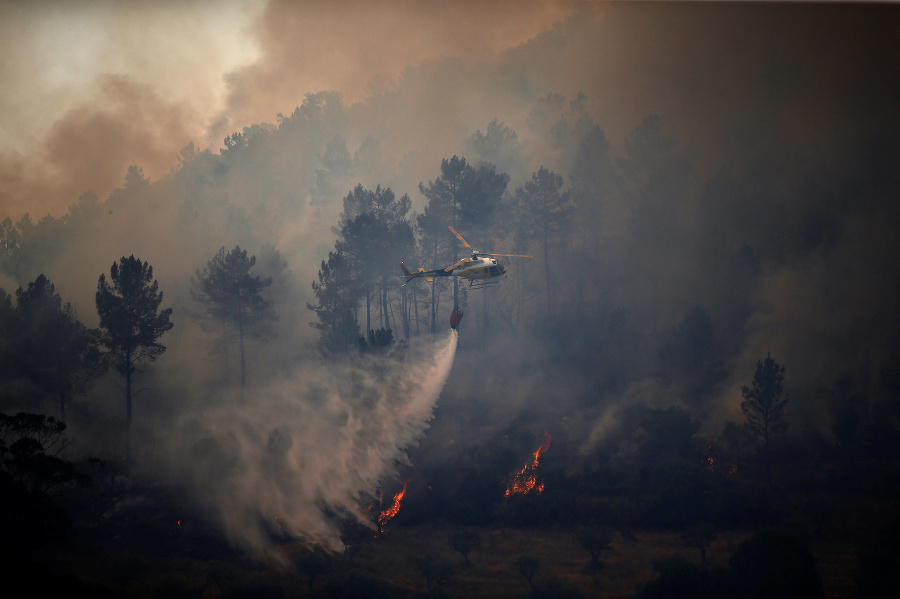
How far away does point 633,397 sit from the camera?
48.6 metres

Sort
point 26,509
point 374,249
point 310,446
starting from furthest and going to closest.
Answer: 1. point 374,249
2. point 310,446
3. point 26,509

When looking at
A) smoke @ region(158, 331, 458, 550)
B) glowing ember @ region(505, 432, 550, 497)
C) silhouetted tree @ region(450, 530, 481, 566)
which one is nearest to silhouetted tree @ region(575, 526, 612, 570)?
glowing ember @ region(505, 432, 550, 497)

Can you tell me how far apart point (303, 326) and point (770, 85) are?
65916 mm

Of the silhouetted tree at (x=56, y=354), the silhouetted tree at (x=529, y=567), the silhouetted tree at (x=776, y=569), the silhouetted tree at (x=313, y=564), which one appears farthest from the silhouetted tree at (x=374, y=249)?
the silhouetted tree at (x=776, y=569)

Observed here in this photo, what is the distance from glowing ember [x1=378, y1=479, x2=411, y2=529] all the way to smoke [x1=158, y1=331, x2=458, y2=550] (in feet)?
4.15

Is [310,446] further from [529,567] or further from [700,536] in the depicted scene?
[700,536]

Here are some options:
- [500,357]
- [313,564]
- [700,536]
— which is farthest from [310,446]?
[700,536]

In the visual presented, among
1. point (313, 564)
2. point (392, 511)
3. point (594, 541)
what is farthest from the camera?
point (392, 511)

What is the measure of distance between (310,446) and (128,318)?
14.2 metres

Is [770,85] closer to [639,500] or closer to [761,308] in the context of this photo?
[761,308]

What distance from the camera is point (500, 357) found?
52.0 meters

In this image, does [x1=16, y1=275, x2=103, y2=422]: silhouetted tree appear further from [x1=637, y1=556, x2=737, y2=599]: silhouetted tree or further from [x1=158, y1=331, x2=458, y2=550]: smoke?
[x1=637, y1=556, x2=737, y2=599]: silhouetted tree

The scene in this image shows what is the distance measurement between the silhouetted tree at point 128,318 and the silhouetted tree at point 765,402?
4015 centimetres

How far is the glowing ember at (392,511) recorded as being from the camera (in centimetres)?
3622
